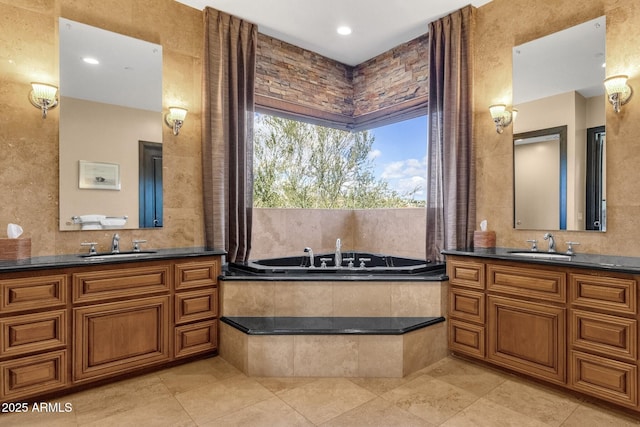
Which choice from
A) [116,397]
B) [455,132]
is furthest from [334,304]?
[455,132]

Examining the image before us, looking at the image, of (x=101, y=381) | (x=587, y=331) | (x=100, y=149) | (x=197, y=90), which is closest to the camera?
(x=587, y=331)

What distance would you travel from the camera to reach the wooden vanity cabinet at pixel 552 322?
211 cm

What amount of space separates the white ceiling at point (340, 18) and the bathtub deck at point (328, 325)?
2809mm

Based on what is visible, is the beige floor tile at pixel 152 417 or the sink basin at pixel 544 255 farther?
the sink basin at pixel 544 255

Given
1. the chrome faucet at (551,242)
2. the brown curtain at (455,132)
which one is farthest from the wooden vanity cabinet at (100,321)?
the chrome faucet at (551,242)

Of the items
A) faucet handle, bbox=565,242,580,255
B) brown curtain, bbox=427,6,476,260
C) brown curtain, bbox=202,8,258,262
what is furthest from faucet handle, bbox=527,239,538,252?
brown curtain, bbox=202,8,258,262

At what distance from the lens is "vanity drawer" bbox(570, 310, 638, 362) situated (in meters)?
2.08

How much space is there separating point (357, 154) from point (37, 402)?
4.09 metres

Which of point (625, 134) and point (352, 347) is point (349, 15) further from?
point (352, 347)

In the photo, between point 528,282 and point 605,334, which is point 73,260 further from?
point 605,334

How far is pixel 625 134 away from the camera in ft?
8.41

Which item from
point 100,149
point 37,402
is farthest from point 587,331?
point 100,149

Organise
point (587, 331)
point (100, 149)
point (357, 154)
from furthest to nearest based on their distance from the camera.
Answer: point (357, 154), point (100, 149), point (587, 331)

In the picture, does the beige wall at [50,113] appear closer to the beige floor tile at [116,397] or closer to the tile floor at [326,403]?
the beige floor tile at [116,397]
